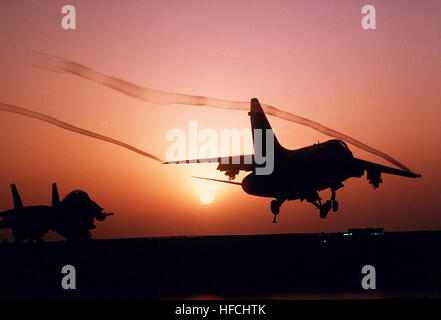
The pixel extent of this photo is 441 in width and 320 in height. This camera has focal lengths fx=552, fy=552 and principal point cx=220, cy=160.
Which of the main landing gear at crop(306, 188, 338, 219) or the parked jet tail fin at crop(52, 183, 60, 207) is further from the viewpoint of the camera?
the parked jet tail fin at crop(52, 183, 60, 207)

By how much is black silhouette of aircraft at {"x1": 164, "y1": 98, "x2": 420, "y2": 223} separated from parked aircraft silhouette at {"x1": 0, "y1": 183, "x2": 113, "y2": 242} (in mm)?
36794

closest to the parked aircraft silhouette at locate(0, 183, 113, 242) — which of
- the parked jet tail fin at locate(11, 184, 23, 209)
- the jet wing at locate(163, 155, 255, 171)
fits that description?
the parked jet tail fin at locate(11, 184, 23, 209)

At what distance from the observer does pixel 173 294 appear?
2165 inches

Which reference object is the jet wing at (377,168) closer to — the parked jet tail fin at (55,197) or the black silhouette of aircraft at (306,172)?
the black silhouette of aircraft at (306,172)

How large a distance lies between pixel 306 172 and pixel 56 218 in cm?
4704

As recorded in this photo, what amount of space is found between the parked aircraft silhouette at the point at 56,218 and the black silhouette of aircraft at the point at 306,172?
36.8 m

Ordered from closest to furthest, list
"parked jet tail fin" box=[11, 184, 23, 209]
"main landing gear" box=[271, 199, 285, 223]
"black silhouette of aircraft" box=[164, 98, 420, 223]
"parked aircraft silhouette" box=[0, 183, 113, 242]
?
"black silhouette of aircraft" box=[164, 98, 420, 223], "main landing gear" box=[271, 199, 285, 223], "parked aircraft silhouette" box=[0, 183, 113, 242], "parked jet tail fin" box=[11, 184, 23, 209]

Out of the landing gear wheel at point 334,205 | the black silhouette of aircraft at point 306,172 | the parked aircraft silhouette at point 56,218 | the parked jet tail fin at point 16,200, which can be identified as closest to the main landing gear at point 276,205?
the black silhouette of aircraft at point 306,172

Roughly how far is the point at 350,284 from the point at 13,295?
36.5 meters

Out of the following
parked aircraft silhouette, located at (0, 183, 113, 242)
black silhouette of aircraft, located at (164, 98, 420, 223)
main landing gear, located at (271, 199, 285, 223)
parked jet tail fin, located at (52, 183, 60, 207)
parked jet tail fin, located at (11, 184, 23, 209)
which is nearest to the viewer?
black silhouette of aircraft, located at (164, 98, 420, 223)

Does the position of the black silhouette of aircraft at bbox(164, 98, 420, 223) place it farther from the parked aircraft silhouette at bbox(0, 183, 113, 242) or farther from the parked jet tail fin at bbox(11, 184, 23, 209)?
the parked jet tail fin at bbox(11, 184, 23, 209)

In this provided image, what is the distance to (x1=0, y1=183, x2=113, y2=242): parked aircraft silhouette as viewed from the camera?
7919 centimetres
